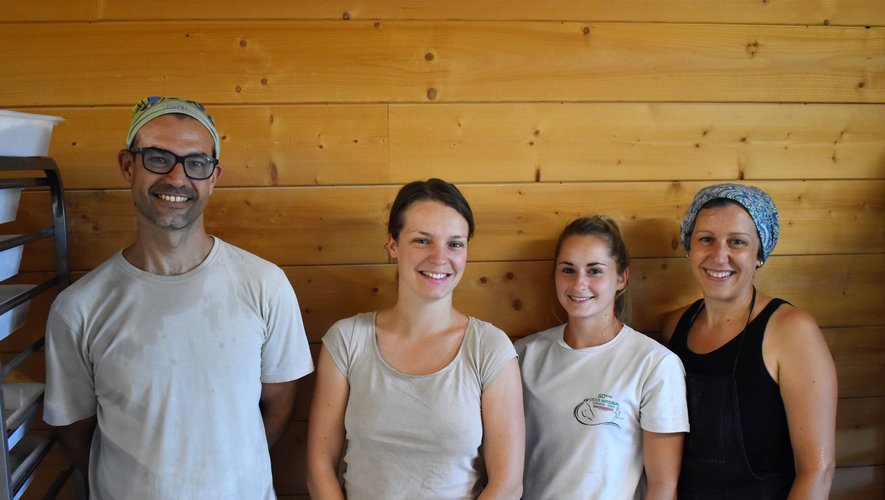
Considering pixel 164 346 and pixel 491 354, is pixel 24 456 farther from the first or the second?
pixel 491 354

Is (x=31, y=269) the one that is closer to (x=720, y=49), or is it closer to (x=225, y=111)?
(x=225, y=111)

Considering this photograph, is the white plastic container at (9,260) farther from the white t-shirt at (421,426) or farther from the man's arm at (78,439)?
the white t-shirt at (421,426)

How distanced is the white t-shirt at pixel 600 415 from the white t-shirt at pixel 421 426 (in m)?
0.18

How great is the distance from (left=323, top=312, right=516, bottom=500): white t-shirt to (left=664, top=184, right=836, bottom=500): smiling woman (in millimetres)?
537

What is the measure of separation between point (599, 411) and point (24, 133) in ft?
4.69

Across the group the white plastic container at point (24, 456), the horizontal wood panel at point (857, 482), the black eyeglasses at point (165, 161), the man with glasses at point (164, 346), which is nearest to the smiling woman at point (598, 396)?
the man with glasses at point (164, 346)

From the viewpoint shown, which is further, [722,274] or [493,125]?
[493,125]

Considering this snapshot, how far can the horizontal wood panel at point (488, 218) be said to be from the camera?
1638mm

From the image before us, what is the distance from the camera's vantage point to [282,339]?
1447mm

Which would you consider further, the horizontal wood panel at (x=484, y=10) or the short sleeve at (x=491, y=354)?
the horizontal wood panel at (x=484, y=10)

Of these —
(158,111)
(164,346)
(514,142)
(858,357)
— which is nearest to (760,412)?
(858,357)

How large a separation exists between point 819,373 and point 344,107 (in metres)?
1.35

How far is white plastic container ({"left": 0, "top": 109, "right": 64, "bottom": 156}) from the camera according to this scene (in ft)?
4.07

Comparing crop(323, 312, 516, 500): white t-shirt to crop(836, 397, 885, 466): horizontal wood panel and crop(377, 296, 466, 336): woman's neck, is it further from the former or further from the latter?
crop(836, 397, 885, 466): horizontal wood panel
